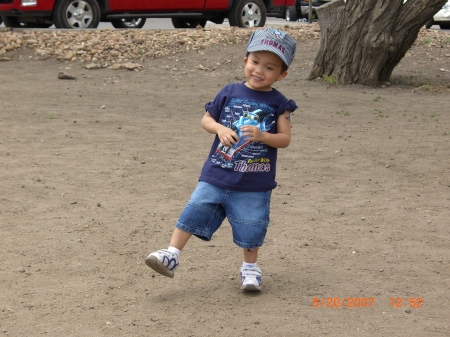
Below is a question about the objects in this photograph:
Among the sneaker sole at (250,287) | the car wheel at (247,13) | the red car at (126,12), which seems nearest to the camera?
the sneaker sole at (250,287)

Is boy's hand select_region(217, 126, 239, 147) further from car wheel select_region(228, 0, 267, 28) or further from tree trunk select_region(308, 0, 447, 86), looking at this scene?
car wheel select_region(228, 0, 267, 28)

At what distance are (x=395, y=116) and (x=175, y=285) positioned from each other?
5354 mm

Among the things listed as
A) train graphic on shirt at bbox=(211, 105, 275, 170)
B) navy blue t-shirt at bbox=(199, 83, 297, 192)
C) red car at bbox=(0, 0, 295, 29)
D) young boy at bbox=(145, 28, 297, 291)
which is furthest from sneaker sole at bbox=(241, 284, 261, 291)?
red car at bbox=(0, 0, 295, 29)

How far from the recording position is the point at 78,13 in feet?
46.2

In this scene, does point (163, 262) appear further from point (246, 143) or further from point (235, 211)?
point (246, 143)

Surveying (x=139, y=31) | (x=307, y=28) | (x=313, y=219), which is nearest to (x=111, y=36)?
(x=139, y=31)

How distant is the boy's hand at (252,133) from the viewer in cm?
397

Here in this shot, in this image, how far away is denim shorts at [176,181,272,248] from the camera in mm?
4172

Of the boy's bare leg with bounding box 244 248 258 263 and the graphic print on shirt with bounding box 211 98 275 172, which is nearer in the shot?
the graphic print on shirt with bounding box 211 98 275 172

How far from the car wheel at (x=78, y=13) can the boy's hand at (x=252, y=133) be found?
34.0 feet

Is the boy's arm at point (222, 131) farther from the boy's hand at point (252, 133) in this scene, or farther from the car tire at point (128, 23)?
the car tire at point (128, 23)

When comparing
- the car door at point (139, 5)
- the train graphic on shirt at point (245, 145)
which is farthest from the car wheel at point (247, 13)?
the train graphic on shirt at point (245, 145)

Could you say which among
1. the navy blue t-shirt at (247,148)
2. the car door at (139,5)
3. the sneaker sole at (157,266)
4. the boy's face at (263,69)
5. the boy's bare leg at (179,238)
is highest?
the boy's face at (263,69)

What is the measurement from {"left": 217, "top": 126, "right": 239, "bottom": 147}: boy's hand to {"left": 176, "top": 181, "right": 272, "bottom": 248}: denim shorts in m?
0.30
